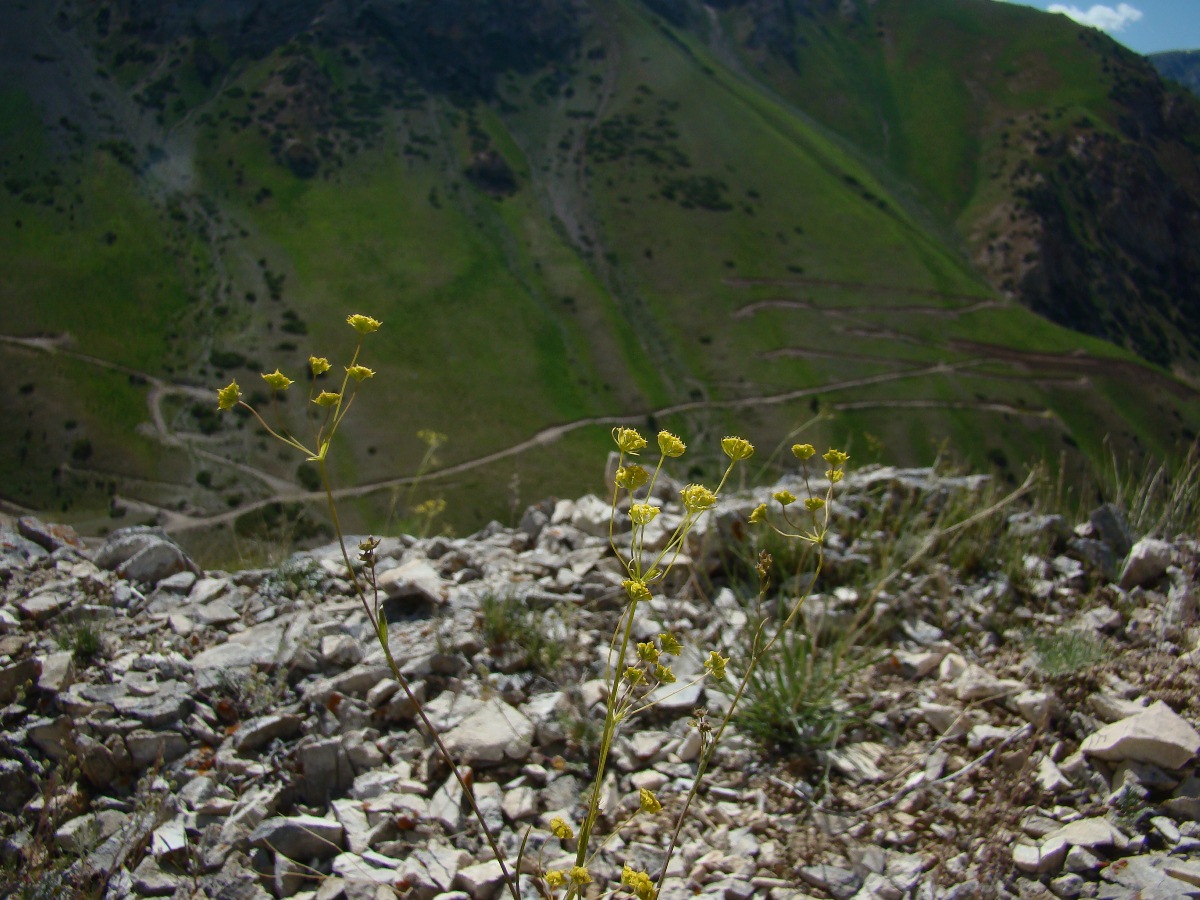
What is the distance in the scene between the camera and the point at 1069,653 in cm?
548

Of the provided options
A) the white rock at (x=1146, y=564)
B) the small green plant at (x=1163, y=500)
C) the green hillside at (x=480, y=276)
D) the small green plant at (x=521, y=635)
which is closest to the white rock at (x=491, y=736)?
the small green plant at (x=521, y=635)

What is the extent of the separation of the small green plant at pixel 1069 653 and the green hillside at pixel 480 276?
50037mm

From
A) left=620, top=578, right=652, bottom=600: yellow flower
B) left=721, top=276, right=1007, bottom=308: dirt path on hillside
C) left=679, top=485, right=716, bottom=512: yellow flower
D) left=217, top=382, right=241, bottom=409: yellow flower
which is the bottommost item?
left=620, top=578, right=652, bottom=600: yellow flower

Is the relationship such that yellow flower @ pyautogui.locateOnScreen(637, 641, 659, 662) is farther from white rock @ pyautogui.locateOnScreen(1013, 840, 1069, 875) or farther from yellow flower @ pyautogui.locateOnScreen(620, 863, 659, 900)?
white rock @ pyautogui.locateOnScreen(1013, 840, 1069, 875)

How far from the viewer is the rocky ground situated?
4426 millimetres

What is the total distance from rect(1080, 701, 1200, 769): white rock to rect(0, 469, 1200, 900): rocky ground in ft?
0.06

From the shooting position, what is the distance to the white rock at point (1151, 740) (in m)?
4.51

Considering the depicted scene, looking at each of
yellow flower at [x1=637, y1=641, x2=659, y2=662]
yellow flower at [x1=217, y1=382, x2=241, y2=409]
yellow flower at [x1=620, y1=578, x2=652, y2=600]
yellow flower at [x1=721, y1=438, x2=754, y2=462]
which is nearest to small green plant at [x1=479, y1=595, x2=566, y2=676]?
yellow flower at [x1=637, y1=641, x2=659, y2=662]

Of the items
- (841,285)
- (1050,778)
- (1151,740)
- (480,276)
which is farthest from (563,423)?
(1151,740)

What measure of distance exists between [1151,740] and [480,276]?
10239cm

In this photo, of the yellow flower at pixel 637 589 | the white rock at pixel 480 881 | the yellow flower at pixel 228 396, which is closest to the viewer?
the yellow flower at pixel 637 589

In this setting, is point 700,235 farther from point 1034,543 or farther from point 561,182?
point 1034,543

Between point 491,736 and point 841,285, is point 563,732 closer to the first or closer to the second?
point 491,736

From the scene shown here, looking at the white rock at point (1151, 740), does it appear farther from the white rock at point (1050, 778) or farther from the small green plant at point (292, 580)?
the small green plant at point (292, 580)
